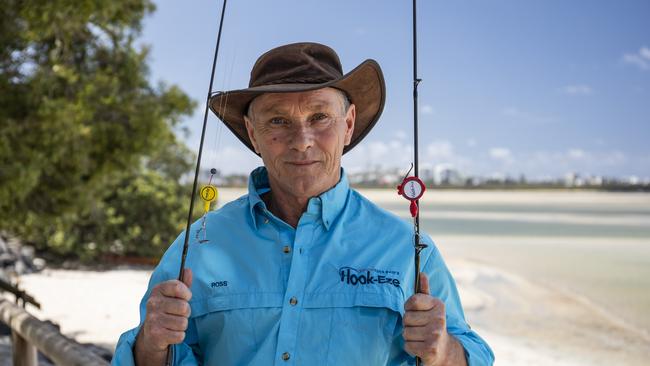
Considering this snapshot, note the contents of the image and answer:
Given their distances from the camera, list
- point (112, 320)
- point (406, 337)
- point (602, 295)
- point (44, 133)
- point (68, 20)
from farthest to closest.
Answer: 1. point (602, 295)
2. point (112, 320)
3. point (44, 133)
4. point (68, 20)
5. point (406, 337)

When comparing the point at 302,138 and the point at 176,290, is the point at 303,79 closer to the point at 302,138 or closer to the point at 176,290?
the point at 302,138

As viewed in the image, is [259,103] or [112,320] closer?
[259,103]

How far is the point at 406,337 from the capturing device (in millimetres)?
1590

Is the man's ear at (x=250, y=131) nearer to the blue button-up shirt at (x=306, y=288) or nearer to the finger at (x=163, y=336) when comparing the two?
the blue button-up shirt at (x=306, y=288)

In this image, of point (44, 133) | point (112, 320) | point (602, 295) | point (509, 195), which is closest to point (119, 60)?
point (44, 133)

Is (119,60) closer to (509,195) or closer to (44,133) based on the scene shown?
(44,133)

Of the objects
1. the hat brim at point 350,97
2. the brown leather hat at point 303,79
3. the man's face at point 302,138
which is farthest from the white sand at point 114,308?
the man's face at point 302,138

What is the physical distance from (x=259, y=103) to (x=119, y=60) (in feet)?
25.1

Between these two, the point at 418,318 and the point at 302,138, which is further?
the point at 302,138

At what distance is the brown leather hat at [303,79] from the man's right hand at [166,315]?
1.82 ft

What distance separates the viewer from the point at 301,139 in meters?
1.80

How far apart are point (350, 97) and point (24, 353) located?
Answer: 3.21 meters

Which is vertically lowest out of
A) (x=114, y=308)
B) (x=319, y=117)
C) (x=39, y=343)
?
(x=114, y=308)

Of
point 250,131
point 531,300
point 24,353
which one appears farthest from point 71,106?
point 531,300
